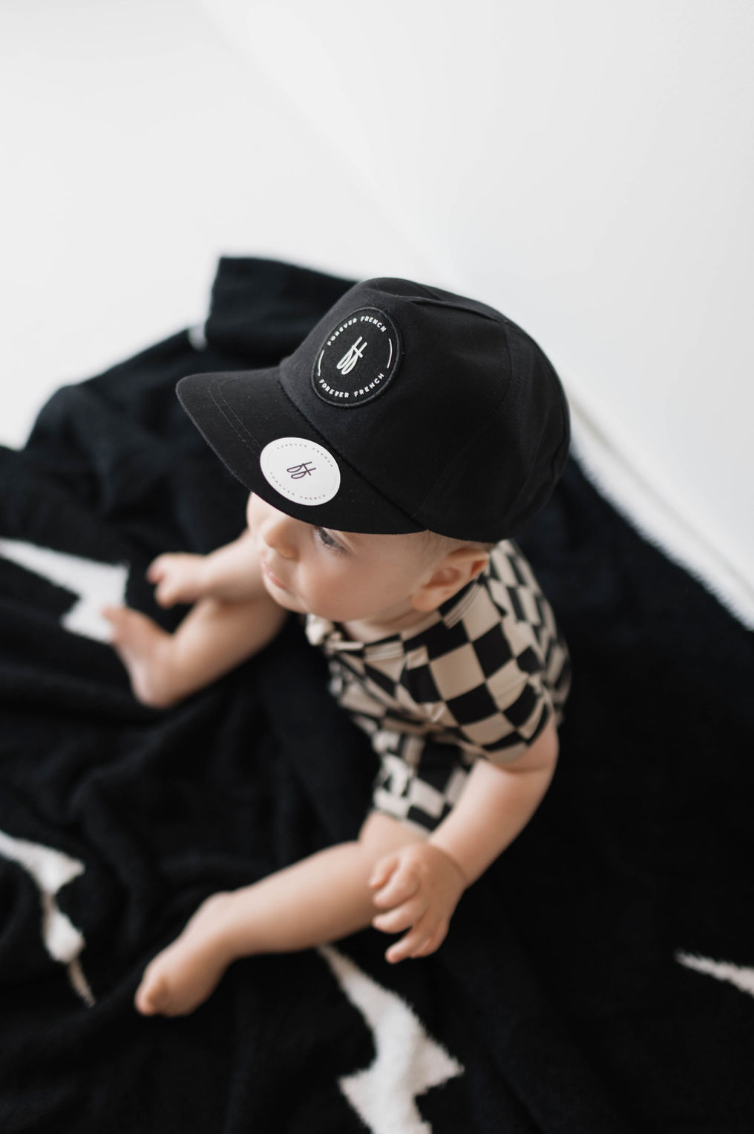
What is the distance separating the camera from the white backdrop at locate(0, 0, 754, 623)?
2.60ft

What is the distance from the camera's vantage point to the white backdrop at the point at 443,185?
2.60 feet

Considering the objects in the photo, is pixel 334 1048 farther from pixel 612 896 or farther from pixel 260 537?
pixel 260 537

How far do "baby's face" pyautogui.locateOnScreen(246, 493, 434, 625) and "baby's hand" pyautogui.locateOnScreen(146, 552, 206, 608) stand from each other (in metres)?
0.27

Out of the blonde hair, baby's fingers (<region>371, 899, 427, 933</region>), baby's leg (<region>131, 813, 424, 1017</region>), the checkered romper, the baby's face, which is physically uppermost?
the blonde hair

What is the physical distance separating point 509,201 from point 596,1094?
3.10 ft

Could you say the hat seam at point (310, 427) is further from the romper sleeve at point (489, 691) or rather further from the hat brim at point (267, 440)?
the romper sleeve at point (489, 691)

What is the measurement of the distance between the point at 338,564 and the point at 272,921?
365mm

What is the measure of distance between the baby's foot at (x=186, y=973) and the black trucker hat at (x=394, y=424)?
0.43m

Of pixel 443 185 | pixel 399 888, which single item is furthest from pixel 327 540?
pixel 443 185

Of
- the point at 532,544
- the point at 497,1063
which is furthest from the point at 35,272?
the point at 497,1063

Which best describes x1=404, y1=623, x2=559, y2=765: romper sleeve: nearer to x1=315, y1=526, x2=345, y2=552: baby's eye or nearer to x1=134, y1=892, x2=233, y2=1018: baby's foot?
x1=315, y1=526, x2=345, y2=552: baby's eye

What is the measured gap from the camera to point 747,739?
2.94ft

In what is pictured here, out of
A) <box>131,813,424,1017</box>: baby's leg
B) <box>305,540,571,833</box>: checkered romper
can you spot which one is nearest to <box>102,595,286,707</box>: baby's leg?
<box>305,540,571,833</box>: checkered romper

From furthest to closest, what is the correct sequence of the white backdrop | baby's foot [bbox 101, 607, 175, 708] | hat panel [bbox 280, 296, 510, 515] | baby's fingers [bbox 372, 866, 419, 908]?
baby's foot [bbox 101, 607, 175, 708], the white backdrop, baby's fingers [bbox 372, 866, 419, 908], hat panel [bbox 280, 296, 510, 515]
